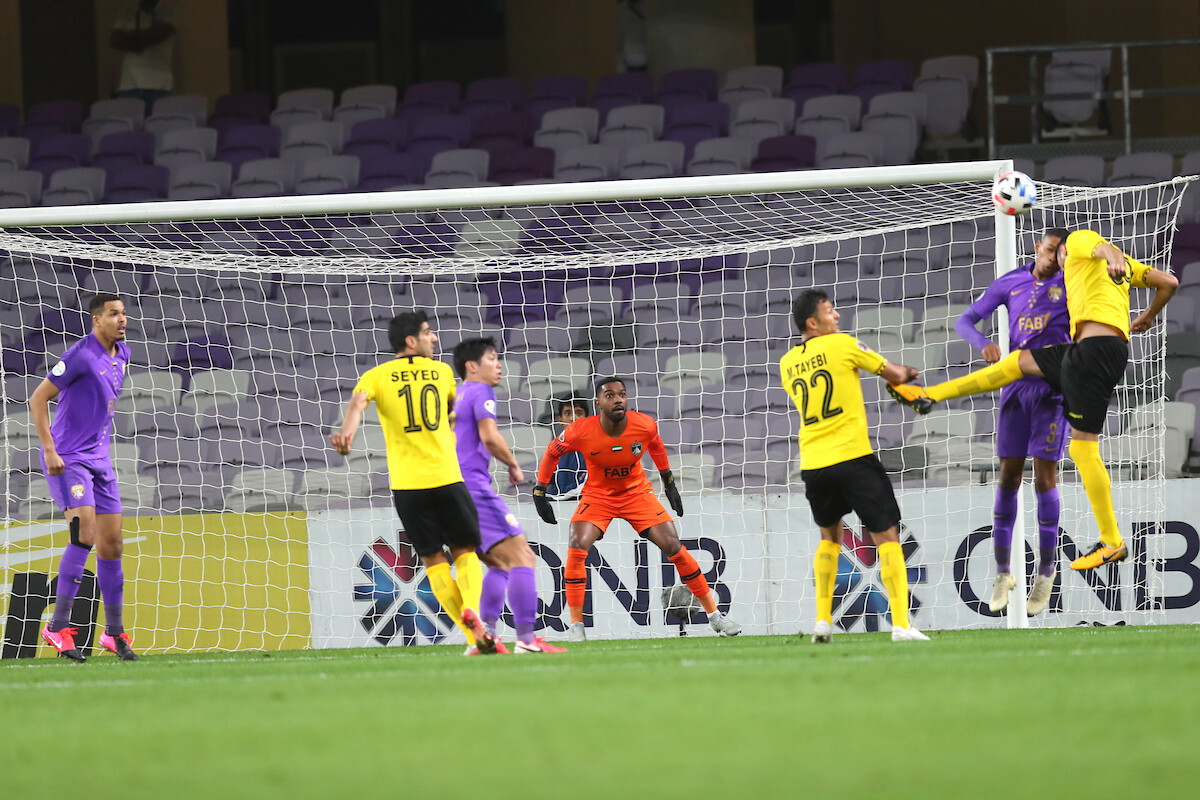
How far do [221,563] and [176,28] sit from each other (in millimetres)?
10941

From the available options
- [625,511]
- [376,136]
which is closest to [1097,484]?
[625,511]

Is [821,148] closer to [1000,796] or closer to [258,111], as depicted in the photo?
[258,111]

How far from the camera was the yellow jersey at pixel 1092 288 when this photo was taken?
6.95m

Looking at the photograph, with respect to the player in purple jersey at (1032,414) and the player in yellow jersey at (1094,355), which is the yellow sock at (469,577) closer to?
the player in yellow jersey at (1094,355)

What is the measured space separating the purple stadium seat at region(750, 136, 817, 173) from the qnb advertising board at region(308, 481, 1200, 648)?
4.81 meters

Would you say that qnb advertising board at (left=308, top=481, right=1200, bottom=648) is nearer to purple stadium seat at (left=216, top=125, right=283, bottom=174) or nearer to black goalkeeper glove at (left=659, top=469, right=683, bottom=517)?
black goalkeeper glove at (left=659, top=469, right=683, bottom=517)

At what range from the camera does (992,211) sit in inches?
342

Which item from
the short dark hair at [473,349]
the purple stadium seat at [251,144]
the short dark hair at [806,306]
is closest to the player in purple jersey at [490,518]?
the short dark hair at [473,349]

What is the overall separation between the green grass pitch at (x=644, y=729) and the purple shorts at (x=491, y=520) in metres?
1.10

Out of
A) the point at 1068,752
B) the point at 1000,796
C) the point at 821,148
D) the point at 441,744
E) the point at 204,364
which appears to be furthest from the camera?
the point at 821,148

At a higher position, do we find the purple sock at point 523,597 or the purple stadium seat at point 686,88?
the purple stadium seat at point 686,88

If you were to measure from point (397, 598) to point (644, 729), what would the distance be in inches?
236

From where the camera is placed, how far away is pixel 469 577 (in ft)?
21.7

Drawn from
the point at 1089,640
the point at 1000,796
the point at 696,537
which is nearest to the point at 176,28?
the point at 696,537
